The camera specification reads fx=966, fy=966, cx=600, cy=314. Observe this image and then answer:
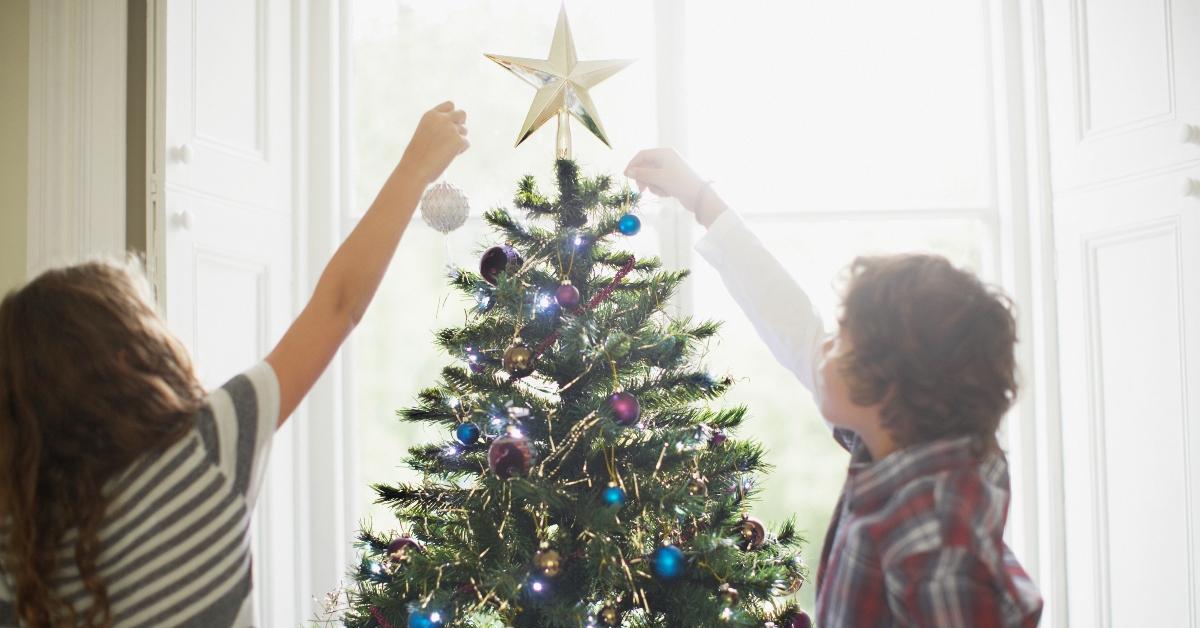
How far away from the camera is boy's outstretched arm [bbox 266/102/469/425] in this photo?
1146 mm

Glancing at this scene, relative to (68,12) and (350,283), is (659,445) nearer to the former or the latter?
(350,283)

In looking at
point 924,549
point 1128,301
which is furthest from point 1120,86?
point 924,549

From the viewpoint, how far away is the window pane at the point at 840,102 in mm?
2787

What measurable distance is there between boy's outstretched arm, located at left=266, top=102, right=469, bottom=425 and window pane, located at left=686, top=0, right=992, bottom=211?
1559 mm

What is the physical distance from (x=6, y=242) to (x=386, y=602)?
4.67ft

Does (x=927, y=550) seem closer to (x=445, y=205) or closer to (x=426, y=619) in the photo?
(x=426, y=619)

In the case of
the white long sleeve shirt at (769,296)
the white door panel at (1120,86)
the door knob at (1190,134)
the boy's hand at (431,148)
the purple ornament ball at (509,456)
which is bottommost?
the purple ornament ball at (509,456)

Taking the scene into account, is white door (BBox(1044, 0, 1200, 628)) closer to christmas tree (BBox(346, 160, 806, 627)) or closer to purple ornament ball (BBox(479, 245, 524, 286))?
christmas tree (BBox(346, 160, 806, 627))

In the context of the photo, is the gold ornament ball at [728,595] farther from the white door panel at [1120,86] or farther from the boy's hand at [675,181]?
the white door panel at [1120,86]

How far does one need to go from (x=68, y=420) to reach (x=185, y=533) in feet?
0.54

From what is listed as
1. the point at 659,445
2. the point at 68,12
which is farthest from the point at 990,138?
the point at 68,12

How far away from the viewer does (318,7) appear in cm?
280

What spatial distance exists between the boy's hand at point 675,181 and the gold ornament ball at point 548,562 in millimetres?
536

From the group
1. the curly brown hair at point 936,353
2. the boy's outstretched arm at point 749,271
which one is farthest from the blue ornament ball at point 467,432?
the curly brown hair at point 936,353
